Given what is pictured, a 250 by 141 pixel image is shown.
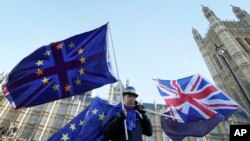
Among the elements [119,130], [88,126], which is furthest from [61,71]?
[119,130]

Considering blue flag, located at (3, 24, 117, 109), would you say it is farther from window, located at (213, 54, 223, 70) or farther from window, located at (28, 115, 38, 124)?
window, located at (213, 54, 223, 70)

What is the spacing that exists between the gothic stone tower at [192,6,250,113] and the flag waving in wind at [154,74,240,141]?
40416 mm

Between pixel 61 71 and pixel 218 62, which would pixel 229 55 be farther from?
pixel 61 71

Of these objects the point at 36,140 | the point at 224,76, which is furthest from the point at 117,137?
the point at 224,76

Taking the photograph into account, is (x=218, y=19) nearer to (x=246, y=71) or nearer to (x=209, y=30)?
(x=209, y=30)

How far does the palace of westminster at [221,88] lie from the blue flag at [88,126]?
19.6 meters

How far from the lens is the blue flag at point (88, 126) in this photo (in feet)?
18.7

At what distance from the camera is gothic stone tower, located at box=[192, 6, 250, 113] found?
1779 inches

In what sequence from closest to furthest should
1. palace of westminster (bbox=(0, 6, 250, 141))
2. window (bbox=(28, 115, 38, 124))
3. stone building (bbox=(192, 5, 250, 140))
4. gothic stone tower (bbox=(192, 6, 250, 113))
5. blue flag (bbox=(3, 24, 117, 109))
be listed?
blue flag (bbox=(3, 24, 117, 109)) < palace of westminster (bbox=(0, 6, 250, 141)) < window (bbox=(28, 115, 38, 124)) < stone building (bbox=(192, 5, 250, 140)) < gothic stone tower (bbox=(192, 6, 250, 113))

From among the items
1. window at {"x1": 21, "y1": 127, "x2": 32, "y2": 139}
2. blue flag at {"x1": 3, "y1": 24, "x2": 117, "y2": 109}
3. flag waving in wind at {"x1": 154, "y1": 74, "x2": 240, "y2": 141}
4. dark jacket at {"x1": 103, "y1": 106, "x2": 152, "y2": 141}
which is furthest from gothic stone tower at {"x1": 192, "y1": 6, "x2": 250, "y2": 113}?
dark jacket at {"x1": 103, "y1": 106, "x2": 152, "y2": 141}

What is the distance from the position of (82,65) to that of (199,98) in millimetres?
4231

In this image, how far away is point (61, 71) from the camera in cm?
720

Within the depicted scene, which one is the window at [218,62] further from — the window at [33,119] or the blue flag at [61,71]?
the blue flag at [61,71]

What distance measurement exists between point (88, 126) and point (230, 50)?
161ft
